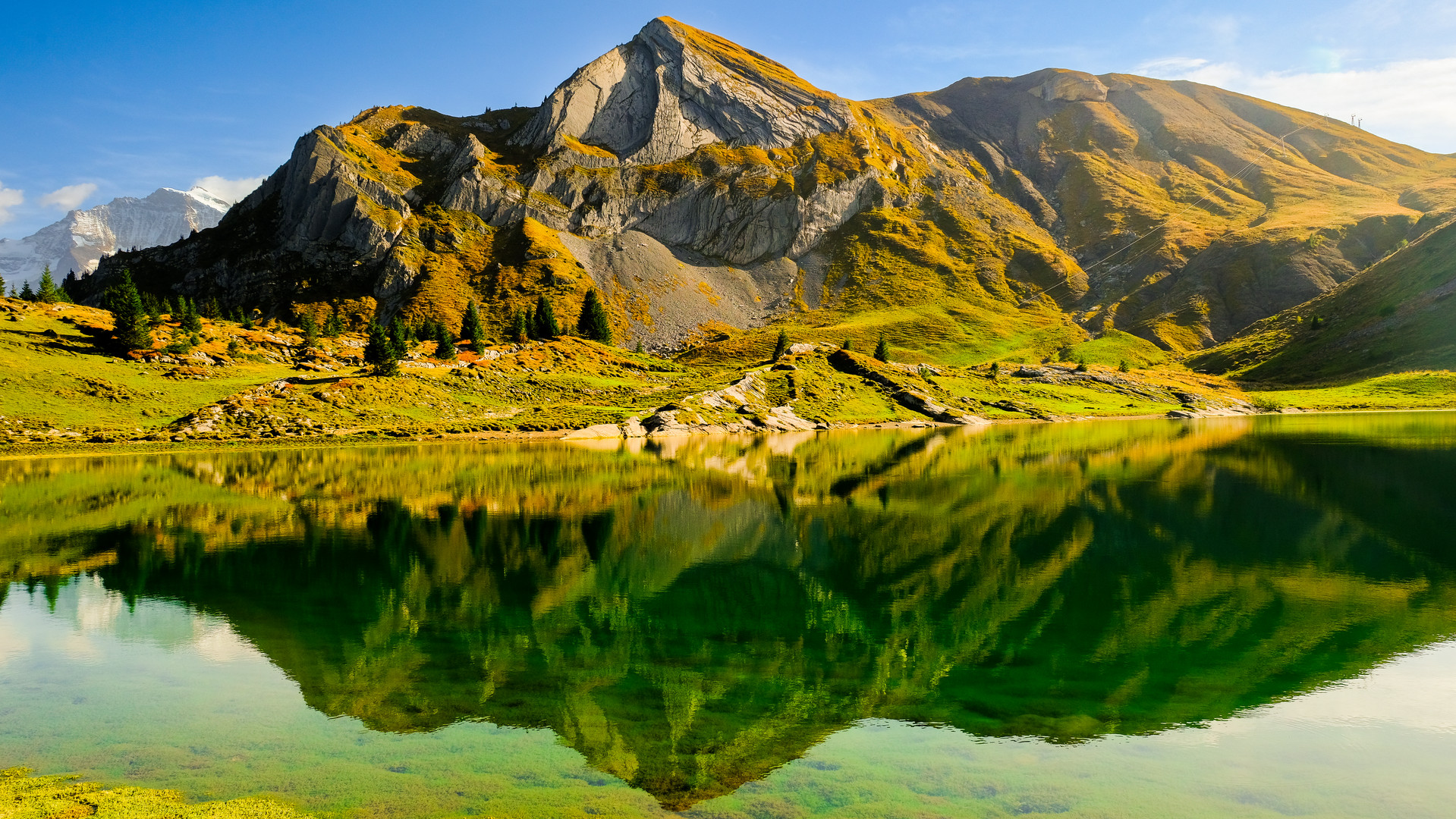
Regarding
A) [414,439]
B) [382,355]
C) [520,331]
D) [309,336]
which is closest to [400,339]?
[382,355]

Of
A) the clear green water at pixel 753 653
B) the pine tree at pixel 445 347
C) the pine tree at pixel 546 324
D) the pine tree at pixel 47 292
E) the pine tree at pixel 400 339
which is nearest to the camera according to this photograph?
the clear green water at pixel 753 653

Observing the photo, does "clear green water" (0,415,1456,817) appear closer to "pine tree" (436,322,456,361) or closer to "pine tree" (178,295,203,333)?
"pine tree" (178,295,203,333)

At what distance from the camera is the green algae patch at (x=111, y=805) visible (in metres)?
11.6

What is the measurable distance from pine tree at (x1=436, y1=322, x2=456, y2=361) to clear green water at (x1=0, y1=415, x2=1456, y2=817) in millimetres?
83448

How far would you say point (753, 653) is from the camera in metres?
19.4

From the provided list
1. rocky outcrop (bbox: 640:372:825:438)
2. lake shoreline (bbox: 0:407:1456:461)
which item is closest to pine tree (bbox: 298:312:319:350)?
lake shoreline (bbox: 0:407:1456:461)

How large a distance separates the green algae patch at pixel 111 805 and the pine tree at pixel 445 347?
119 metres

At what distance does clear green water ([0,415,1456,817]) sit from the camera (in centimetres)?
1268

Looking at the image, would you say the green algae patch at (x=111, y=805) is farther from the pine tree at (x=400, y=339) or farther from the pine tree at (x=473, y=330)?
the pine tree at (x=473, y=330)

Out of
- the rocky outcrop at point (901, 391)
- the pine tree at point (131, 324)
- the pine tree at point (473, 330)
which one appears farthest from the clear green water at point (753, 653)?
the pine tree at point (473, 330)

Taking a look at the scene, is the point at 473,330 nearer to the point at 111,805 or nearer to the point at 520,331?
the point at 520,331

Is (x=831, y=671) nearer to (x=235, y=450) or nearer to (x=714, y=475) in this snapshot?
(x=714, y=475)

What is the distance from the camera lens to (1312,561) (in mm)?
28141

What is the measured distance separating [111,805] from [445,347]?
405 ft
